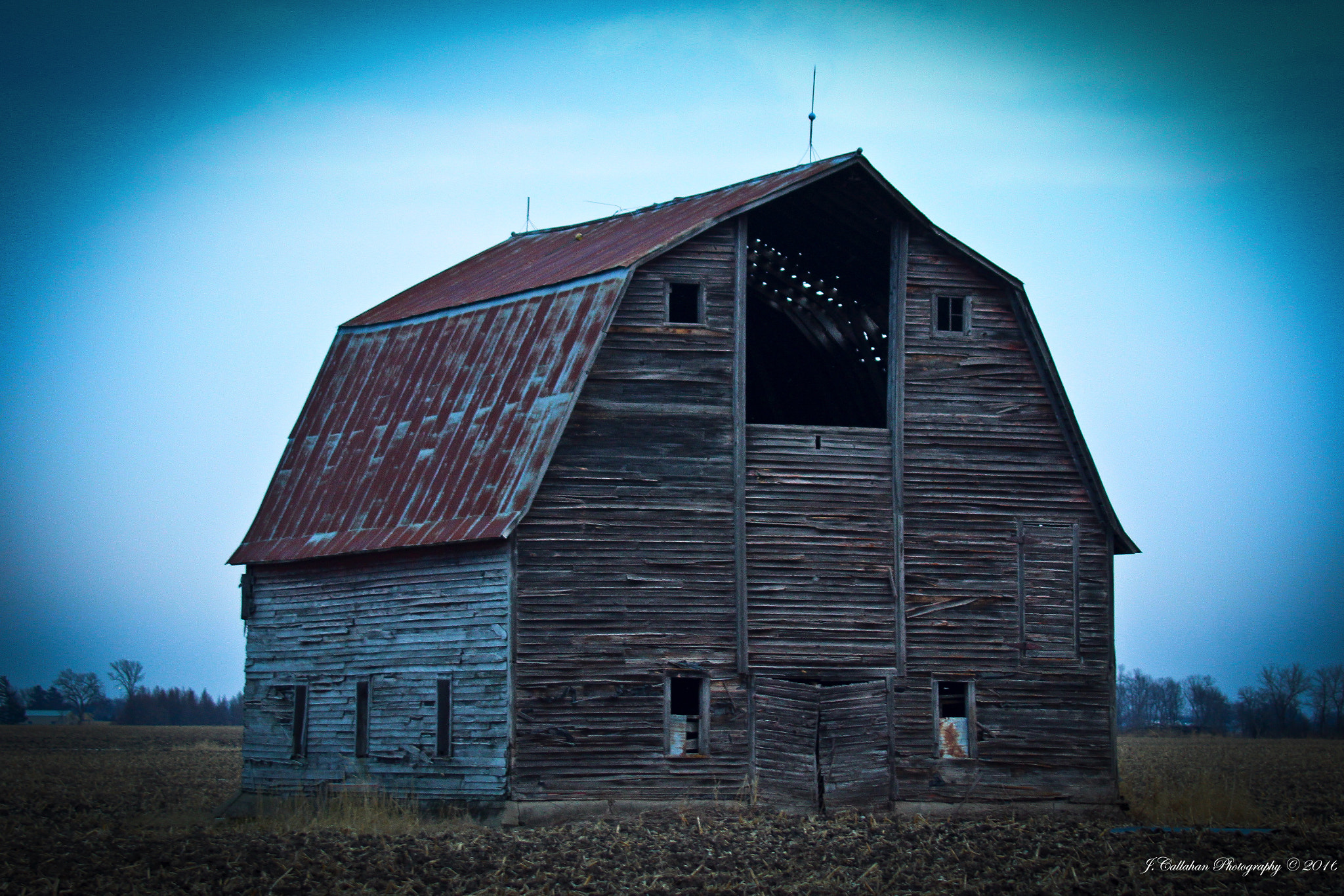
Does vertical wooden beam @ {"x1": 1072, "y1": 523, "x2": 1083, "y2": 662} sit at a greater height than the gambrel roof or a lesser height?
lesser

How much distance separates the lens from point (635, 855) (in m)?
15.2

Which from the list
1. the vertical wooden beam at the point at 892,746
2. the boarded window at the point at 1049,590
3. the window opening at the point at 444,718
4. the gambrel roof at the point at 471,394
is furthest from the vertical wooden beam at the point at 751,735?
the boarded window at the point at 1049,590

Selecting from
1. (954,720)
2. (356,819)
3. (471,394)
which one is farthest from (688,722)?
(471,394)

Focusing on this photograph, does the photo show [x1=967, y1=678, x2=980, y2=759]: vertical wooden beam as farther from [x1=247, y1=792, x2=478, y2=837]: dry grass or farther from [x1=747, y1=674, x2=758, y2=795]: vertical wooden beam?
[x1=247, y1=792, x2=478, y2=837]: dry grass

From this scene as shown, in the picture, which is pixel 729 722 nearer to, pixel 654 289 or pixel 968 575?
pixel 968 575

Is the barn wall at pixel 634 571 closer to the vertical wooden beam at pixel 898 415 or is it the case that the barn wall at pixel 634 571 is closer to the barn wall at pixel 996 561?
the vertical wooden beam at pixel 898 415

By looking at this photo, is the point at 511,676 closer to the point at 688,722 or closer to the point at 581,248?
the point at 688,722

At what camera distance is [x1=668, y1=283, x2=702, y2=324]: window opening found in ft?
64.0

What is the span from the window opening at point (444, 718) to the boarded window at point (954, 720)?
636 centimetres

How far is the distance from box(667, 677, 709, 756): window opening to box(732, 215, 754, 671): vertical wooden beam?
2.12 ft

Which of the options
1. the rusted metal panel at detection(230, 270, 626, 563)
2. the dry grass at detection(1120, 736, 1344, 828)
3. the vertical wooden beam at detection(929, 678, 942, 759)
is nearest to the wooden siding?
the vertical wooden beam at detection(929, 678, 942, 759)

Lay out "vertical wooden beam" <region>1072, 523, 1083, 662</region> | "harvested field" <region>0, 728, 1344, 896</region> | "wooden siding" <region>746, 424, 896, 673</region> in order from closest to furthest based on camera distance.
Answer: "harvested field" <region>0, 728, 1344, 896</region> → "wooden siding" <region>746, 424, 896, 673</region> → "vertical wooden beam" <region>1072, 523, 1083, 662</region>

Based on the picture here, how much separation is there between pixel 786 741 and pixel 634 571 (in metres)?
2.94

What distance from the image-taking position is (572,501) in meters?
18.2
